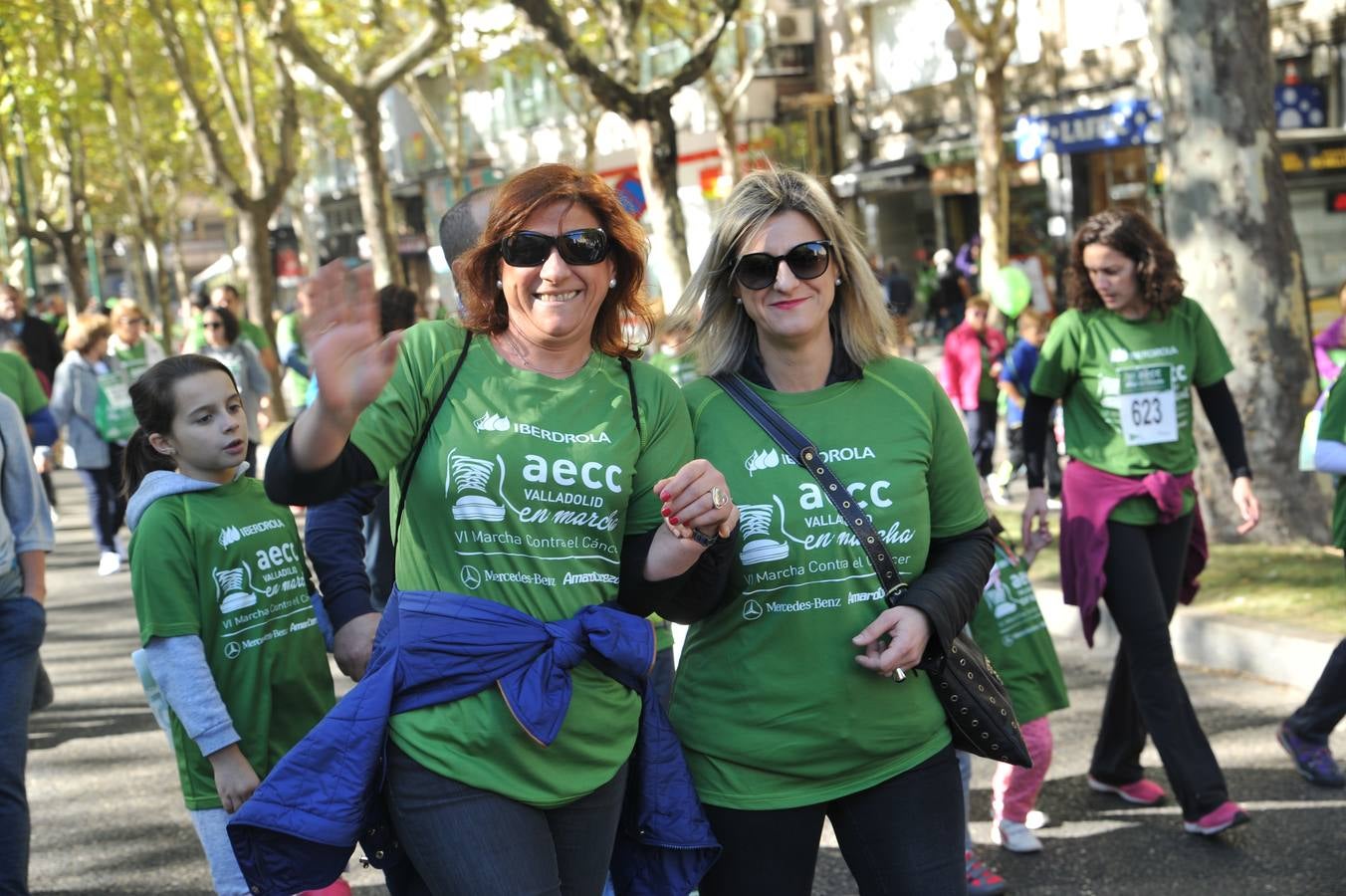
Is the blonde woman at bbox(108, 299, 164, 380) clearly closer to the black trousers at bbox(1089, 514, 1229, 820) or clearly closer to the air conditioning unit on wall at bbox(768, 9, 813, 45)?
the black trousers at bbox(1089, 514, 1229, 820)

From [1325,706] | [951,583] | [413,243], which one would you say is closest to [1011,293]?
[1325,706]

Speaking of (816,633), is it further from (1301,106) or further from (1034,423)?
(1301,106)

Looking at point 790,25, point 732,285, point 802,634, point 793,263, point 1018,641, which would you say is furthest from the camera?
point 790,25

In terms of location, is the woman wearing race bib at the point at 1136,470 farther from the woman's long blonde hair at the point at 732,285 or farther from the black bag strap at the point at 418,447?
the black bag strap at the point at 418,447

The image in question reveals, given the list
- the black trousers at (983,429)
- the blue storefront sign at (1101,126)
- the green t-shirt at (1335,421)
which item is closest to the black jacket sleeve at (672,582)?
the green t-shirt at (1335,421)

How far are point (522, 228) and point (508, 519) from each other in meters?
0.55

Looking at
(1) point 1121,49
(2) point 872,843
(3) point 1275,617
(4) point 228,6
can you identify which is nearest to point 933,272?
(1) point 1121,49

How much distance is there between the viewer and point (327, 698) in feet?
13.5

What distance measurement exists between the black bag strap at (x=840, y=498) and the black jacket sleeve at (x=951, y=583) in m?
0.04

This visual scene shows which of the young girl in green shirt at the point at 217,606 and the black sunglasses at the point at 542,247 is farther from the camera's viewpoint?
the young girl in green shirt at the point at 217,606

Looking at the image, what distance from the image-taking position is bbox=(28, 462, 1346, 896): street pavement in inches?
194

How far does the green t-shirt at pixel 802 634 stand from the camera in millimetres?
3156

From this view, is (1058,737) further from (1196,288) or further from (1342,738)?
(1196,288)

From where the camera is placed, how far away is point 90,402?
1263 cm
